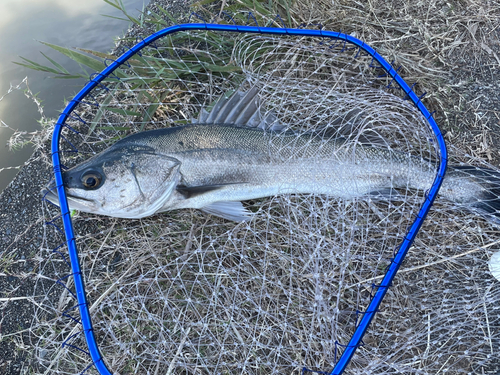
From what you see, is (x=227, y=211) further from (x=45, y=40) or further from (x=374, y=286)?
(x=45, y=40)

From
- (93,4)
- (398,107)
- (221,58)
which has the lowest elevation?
(398,107)

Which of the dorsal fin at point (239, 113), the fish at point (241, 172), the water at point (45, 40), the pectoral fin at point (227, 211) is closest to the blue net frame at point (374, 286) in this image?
the fish at point (241, 172)

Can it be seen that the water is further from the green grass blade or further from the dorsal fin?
the dorsal fin

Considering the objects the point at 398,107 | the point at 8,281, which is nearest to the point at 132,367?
the point at 8,281

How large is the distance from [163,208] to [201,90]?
1359 mm

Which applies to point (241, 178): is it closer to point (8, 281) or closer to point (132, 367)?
point (132, 367)

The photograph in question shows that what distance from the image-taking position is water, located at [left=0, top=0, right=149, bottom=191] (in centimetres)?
404

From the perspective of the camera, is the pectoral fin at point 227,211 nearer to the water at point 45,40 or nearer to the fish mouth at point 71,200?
the fish mouth at point 71,200

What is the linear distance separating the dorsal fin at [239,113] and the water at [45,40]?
7.03ft

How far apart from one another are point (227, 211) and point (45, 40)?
12.6ft

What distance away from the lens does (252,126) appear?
9.55 feet

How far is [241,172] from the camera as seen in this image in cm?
278

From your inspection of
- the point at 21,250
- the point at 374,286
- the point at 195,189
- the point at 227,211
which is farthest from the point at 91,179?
the point at 374,286

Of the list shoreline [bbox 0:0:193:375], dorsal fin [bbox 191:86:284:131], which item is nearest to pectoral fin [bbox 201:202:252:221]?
dorsal fin [bbox 191:86:284:131]
